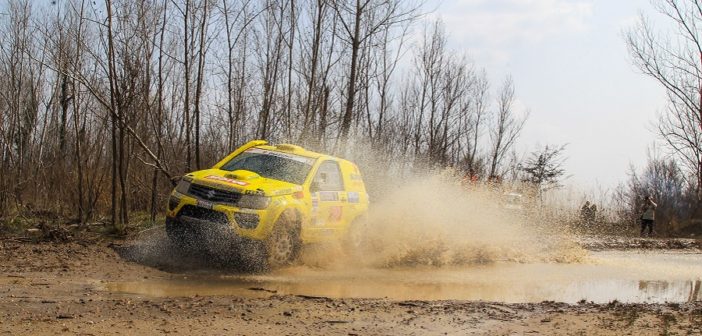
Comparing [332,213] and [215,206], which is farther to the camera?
[332,213]

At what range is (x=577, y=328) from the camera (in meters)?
6.92

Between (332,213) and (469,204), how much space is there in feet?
22.4

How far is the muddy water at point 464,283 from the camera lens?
348 inches

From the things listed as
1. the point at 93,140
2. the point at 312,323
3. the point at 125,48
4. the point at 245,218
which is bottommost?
the point at 312,323

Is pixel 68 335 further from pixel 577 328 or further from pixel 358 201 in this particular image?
pixel 358 201

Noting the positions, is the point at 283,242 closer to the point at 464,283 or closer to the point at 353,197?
the point at 353,197

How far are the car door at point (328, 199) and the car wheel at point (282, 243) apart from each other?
0.62 metres

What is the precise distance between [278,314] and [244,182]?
374cm

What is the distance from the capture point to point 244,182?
34.0 feet

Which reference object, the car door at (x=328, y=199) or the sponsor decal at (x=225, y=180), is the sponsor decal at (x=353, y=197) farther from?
the sponsor decal at (x=225, y=180)

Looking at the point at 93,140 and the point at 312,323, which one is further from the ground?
the point at 93,140

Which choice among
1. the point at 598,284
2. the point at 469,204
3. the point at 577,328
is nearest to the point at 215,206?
the point at 577,328

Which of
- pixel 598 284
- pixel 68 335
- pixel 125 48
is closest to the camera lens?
pixel 68 335

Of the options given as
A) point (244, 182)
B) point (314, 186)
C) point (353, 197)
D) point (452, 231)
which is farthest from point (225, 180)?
point (452, 231)
